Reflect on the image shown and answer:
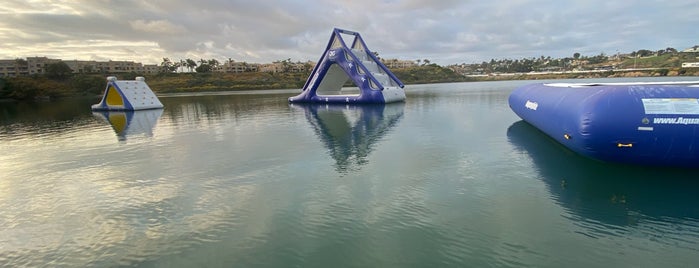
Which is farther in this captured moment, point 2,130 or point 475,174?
point 2,130

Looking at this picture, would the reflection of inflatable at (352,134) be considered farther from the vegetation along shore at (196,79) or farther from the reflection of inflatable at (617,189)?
the vegetation along shore at (196,79)

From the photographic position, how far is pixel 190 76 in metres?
109

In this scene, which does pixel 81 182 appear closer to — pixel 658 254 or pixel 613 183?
pixel 658 254

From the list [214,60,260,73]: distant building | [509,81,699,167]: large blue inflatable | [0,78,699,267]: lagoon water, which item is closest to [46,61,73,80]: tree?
[214,60,260,73]: distant building

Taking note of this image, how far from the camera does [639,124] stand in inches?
313

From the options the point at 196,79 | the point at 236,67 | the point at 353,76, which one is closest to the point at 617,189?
the point at 353,76

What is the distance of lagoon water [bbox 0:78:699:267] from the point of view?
5.51 m

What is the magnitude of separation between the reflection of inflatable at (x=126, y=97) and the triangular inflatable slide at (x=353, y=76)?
14.6m

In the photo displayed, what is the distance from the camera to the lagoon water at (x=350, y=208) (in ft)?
18.1

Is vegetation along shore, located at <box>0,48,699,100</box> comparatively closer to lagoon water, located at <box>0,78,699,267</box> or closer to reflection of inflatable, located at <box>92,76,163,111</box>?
reflection of inflatable, located at <box>92,76,163,111</box>

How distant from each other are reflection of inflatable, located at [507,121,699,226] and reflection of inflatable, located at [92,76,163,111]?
35.5m

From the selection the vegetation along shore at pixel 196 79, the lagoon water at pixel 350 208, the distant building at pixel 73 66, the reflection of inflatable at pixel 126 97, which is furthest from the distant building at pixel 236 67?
the lagoon water at pixel 350 208

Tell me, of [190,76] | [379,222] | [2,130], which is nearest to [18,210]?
[379,222]

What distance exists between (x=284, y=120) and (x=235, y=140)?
289 inches
